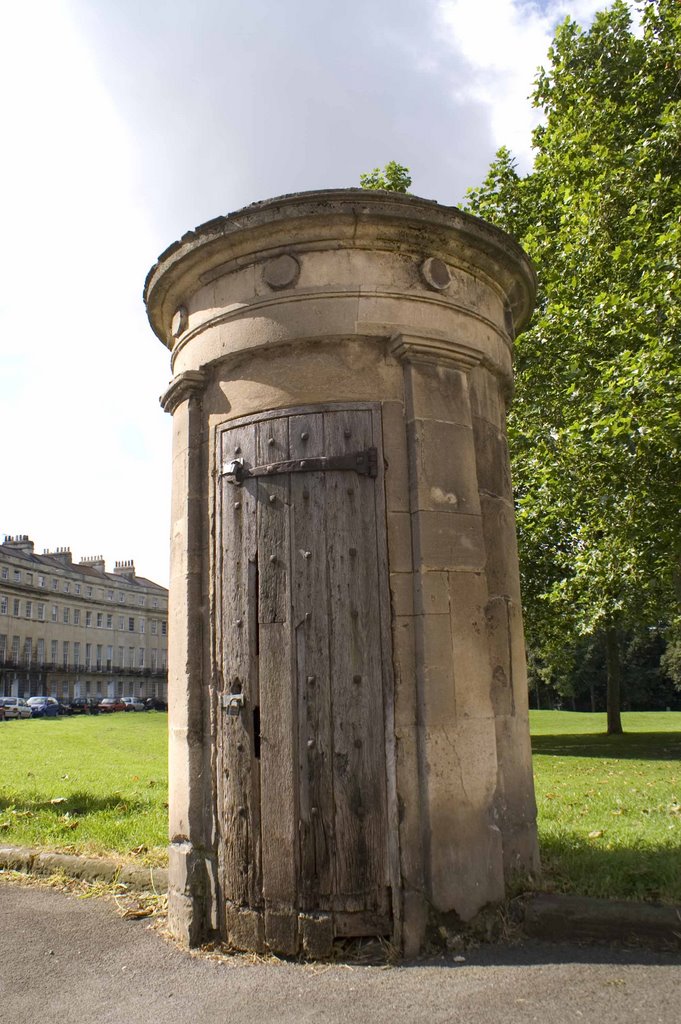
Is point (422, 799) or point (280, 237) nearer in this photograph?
point (422, 799)

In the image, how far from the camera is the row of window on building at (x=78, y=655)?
79.9 meters

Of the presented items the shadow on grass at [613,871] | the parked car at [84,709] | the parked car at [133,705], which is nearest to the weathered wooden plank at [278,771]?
the shadow on grass at [613,871]

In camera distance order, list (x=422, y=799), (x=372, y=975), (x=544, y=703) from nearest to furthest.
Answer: (x=372, y=975), (x=422, y=799), (x=544, y=703)

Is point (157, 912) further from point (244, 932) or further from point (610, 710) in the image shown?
point (610, 710)

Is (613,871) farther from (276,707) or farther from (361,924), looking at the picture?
(276,707)

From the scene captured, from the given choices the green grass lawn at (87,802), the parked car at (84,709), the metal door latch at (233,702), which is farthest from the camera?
the parked car at (84,709)

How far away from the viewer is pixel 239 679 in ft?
15.7

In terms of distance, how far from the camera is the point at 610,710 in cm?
2864

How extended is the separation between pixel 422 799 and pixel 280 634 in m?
1.22

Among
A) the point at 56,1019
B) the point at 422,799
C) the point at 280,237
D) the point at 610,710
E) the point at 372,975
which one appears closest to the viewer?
the point at 56,1019

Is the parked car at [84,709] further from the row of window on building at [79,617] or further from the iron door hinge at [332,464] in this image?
the iron door hinge at [332,464]

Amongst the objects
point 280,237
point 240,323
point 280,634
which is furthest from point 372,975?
point 280,237

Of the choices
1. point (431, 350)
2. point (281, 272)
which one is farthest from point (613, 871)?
point (281, 272)

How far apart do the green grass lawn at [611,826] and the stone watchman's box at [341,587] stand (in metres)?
0.54
